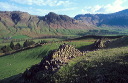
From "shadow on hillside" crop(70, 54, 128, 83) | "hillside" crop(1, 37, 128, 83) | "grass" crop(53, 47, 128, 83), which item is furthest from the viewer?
"hillside" crop(1, 37, 128, 83)

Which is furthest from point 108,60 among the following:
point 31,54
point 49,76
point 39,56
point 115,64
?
point 31,54

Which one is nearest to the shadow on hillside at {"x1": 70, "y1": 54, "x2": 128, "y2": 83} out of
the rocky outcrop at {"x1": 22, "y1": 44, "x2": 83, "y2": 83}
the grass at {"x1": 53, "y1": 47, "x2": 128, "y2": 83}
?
the grass at {"x1": 53, "y1": 47, "x2": 128, "y2": 83}

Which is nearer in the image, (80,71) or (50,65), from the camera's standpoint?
(80,71)

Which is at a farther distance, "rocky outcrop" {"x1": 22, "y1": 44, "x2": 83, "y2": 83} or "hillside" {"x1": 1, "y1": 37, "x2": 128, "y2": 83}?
"rocky outcrop" {"x1": 22, "y1": 44, "x2": 83, "y2": 83}

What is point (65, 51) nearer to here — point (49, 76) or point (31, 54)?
point (49, 76)

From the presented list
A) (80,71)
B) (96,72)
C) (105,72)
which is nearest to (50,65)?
(80,71)

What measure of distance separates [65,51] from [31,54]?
4370 centimetres

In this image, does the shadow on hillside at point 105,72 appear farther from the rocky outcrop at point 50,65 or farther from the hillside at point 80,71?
the rocky outcrop at point 50,65

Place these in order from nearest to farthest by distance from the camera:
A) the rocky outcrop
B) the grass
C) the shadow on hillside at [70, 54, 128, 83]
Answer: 1. the shadow on hillside at [70, 54, 128, 83]
2. the grass
3. the rocky outcrop

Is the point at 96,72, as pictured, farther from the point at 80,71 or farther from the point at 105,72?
the point at 80,71

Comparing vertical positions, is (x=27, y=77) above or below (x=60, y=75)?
below

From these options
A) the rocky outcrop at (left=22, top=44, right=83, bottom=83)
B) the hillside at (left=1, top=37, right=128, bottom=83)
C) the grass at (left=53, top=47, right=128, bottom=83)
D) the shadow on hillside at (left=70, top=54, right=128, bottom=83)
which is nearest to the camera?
the shadow on hillside at (left=70, top=54, right=128, bottom=83)

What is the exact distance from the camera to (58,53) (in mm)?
29953

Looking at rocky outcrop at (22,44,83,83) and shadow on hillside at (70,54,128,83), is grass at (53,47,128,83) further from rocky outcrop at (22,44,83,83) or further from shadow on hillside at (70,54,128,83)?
rocky outcrop at (22,44,83,83)
